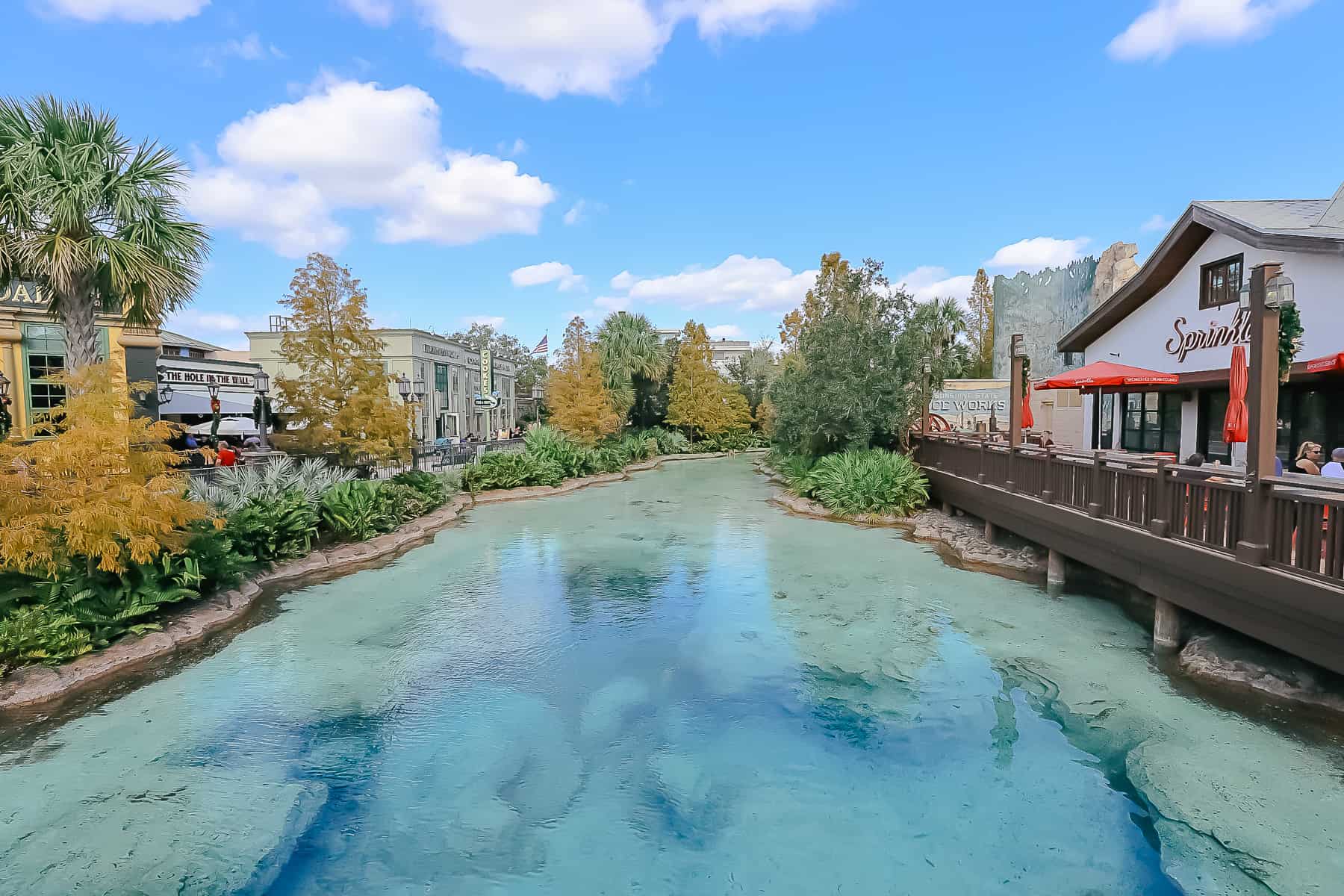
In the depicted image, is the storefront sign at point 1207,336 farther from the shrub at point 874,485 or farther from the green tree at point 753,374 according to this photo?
the green tree at point 753,374

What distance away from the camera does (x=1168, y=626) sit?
24.3 feet

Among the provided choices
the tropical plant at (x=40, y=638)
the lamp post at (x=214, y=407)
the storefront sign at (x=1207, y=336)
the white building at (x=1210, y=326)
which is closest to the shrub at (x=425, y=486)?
the lamp post at (x=214, y=407)

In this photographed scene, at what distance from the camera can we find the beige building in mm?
33875

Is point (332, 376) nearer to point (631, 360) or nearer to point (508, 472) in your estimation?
point (508, 472)

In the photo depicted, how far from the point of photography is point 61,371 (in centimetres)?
809

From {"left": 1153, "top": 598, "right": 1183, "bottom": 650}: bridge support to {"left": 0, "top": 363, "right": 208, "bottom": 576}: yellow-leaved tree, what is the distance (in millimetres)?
10549

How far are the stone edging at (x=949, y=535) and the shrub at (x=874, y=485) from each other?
25cm

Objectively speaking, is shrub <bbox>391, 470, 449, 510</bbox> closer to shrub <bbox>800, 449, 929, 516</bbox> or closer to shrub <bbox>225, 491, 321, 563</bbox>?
shrub <bbox>225, 491, 321, 563</bbox>

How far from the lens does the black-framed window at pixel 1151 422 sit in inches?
496

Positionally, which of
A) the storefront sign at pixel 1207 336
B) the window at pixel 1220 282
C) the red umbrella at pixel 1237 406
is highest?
the window at pixel 1220 282

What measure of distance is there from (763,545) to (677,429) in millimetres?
24703

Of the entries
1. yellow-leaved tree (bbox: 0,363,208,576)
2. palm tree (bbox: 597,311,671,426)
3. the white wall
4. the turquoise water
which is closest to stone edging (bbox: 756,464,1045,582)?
the turquoise water

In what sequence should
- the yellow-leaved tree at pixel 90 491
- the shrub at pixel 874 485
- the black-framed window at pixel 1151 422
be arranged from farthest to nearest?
1. the shrub at pixel 874 485
2. the black-framed window at pixel 1151 422
3. the yellow-leaved tree at pixel 90 491

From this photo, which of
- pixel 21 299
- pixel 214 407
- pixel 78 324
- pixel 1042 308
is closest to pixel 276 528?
pixel 78 324
